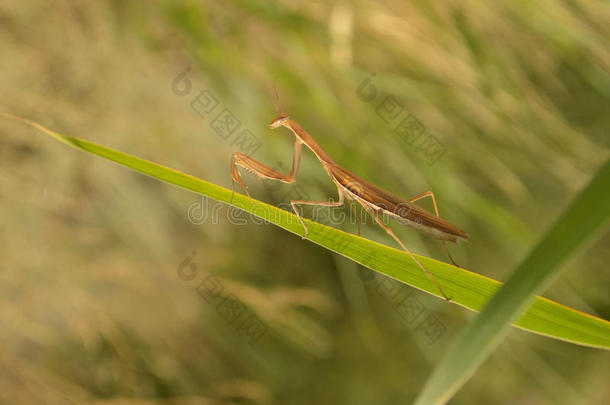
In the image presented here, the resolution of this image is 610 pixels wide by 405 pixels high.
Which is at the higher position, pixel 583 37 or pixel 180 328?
pixel 180 328

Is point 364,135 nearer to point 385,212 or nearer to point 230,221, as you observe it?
point 385,212

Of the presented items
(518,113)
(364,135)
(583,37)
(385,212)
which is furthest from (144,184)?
(583,37)

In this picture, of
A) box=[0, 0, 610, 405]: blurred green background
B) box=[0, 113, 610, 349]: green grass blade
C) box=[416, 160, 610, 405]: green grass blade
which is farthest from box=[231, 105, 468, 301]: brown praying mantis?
box=[416, 160, 610, 405]: green grass blade

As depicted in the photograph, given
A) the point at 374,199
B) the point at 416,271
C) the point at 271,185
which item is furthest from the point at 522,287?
the point at 271,185

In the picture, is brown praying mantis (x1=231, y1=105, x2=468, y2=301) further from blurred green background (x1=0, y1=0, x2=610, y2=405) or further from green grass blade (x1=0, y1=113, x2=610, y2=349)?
blurred green background (x1=0, y1=0, x2=610, y2=405)

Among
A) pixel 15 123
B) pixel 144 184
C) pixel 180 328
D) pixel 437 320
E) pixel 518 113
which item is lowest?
pixel 437 320

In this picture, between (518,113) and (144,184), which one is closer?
(518,113)

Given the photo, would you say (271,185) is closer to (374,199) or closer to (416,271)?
(374,199)
